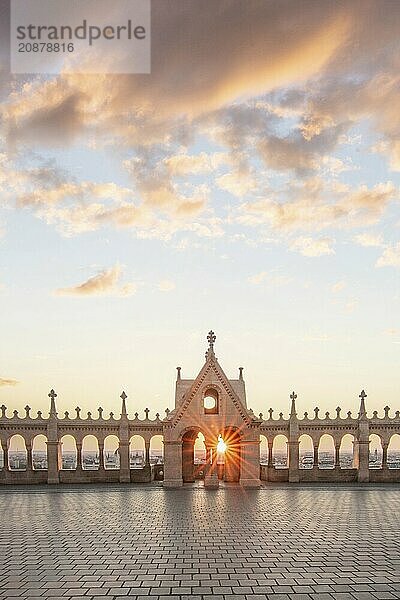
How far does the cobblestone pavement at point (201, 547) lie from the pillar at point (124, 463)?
8.07 m

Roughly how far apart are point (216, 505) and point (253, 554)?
1107 cm

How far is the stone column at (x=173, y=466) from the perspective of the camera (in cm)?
3653

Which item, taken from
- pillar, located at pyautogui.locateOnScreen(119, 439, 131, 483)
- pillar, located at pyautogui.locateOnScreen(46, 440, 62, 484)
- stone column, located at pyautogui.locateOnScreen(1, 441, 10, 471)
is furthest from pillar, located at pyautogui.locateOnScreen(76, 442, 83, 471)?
stone column, located at pyautogui.locateOnScreen(1, 441, 10, 471)

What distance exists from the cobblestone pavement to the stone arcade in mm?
7100

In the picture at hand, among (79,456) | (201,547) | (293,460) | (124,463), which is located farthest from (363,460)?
(201,547)

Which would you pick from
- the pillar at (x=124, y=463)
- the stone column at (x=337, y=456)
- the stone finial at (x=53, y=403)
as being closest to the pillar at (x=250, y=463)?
the stone column at (x=337, y=456)

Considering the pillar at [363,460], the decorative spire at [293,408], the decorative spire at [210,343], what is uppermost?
the decorative spire at [210,343]

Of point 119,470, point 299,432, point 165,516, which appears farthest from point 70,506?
point 299,432

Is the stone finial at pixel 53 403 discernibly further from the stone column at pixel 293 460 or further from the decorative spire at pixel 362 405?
the decorative spire at pixel 362 405

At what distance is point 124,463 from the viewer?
38969mm

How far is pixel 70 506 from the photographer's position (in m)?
27.4

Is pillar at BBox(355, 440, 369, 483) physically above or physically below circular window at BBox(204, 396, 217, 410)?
below

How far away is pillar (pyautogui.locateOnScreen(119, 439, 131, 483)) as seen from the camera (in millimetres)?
38719

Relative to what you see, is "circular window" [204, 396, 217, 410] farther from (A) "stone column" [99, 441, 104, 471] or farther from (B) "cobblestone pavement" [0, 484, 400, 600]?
(B) "cobblestone pavement" [0, 484, 400, 600]
